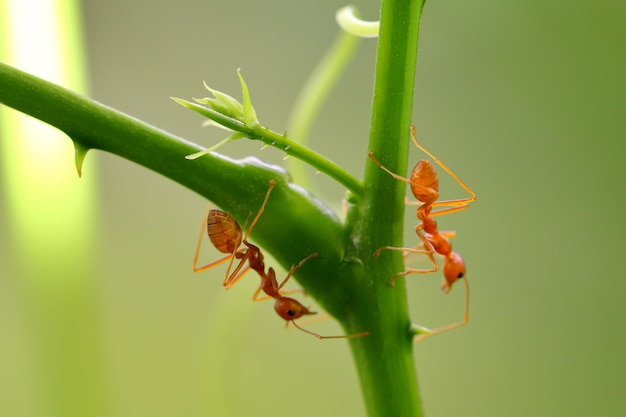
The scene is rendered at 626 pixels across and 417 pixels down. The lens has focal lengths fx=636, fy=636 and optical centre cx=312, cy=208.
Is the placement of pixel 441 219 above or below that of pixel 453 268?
above

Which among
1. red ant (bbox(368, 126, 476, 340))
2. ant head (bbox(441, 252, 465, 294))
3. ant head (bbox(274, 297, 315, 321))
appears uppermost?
red ant (bbox(368, 126, 476, 340))

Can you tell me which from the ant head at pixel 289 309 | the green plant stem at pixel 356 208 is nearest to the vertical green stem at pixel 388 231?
the green plant stem at pixel 356 208

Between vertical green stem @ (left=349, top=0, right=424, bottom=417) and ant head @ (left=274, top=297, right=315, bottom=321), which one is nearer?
vertical green stem @ (left=349, top=0, right=424, bottom=417)

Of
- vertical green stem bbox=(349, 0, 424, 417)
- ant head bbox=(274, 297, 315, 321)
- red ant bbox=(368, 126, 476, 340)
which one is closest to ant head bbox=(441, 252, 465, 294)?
red ant bbox=(368, 126, 476, 340)

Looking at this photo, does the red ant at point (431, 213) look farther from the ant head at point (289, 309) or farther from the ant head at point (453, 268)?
the ant head at point (289, 309)

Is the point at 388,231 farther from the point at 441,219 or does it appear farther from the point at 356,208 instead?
the point at 441,219

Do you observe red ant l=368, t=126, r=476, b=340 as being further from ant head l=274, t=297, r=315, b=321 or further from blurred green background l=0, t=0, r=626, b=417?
blurred green background l=0, t=0, r=626, b=417

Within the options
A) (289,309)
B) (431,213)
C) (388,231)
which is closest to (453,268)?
(431,213)

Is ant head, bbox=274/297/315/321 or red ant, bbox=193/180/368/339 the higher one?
red ant, bbox=193/180/368/339
